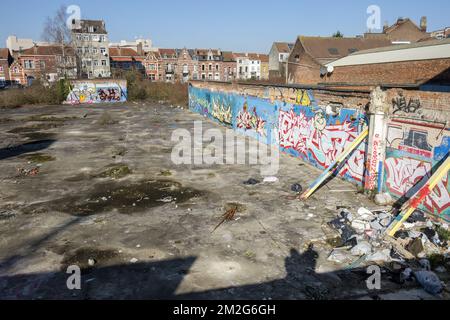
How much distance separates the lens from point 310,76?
4025 centimetres

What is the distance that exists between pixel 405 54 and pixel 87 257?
28161mm

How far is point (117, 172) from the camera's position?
11.7m

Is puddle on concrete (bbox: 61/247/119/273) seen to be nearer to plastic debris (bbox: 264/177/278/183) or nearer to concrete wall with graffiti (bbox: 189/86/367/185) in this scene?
plastic debris (bbox: 264/177/278/183)

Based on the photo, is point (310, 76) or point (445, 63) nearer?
point (445, 63)

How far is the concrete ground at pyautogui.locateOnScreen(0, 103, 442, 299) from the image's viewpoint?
548 cm

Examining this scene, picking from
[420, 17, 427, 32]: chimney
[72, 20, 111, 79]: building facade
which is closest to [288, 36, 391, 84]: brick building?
[420, 17, 427, 32]: chimney

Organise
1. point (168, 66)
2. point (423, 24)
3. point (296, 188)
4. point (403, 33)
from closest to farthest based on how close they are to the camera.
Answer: point (296, 188)
point (403, 33)
point (423, 24)
point (168, 66)

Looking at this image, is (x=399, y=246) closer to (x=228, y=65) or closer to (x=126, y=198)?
(x=126, y=198)

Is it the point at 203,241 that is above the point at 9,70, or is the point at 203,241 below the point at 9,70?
below

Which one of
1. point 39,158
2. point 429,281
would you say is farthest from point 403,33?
point 429,281

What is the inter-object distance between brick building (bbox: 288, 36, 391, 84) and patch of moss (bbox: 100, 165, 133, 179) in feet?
104

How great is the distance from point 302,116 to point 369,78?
18.8m
